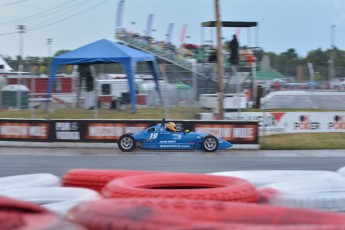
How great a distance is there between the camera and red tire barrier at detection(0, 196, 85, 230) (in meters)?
2.67

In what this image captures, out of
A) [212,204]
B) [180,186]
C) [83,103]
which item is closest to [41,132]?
[83,103]

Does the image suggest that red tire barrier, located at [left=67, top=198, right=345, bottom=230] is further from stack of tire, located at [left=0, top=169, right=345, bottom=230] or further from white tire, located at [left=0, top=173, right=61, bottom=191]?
white tire, located at [left=0, top=173, right=61, bottom=191]

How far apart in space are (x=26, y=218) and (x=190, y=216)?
918 millimetres

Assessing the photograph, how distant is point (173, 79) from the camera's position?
29906 millimetres

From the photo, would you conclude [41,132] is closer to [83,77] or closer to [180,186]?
[83,77]

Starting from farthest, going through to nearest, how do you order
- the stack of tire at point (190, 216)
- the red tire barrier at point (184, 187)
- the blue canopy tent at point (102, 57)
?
the blue canopy tent at point (102, 57), the red tire barrier at point (184, 187), the stack of tire at point (190, 216)

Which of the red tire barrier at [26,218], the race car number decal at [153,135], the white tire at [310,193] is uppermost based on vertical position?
the red tire barrier at [26,218]

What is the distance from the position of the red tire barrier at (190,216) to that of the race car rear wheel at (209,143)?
49.7 ft

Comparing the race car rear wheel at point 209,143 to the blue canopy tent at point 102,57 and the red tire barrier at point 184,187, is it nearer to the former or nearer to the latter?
the blue canopy tent at point 102,57

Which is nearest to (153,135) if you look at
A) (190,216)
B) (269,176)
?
(269,176)

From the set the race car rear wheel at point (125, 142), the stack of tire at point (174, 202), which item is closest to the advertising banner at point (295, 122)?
the race car rear wheel at point (125, 142)

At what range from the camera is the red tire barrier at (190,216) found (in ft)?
9.43

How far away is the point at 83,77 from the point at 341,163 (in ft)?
58.1

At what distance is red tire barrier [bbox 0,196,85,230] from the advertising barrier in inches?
666
